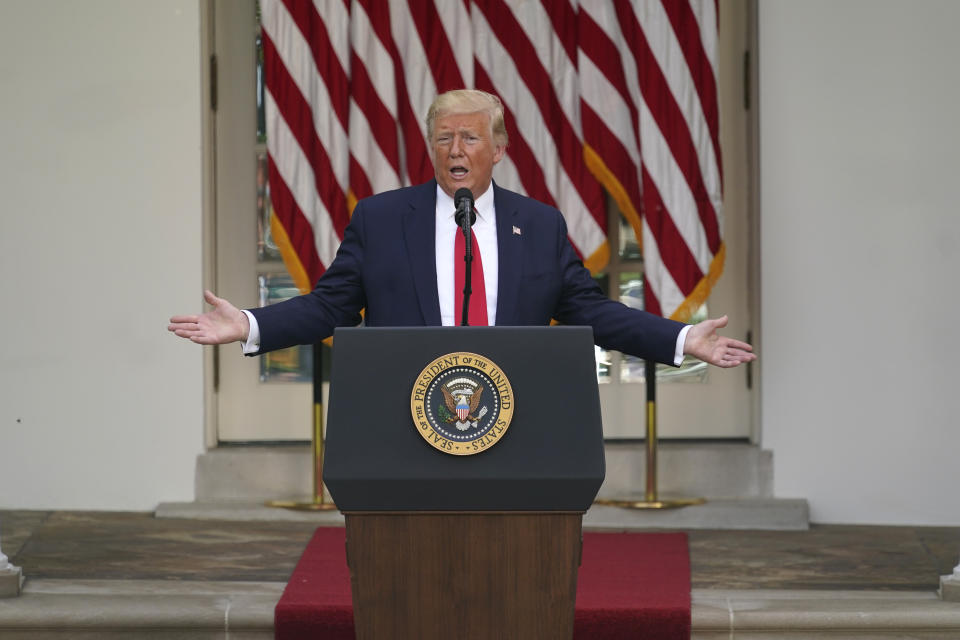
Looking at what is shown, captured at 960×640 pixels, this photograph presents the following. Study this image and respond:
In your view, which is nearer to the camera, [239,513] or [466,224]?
[466,224]

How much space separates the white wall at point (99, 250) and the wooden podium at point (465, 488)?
2809 millimetres

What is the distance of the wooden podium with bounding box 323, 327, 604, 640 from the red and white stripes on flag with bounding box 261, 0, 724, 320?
8.21ft

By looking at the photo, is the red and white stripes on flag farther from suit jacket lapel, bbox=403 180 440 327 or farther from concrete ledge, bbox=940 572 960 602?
suit jacket lapel, bbox=403 180 440 327

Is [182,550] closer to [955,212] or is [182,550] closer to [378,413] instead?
[378,413]

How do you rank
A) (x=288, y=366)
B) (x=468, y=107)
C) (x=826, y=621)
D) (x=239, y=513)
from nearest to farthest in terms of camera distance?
1. (x=468, y=107)
2. (x=826, y=621)
3. (x=239, y=513)
4. (x=288, y=366)

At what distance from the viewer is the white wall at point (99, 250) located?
4598mm

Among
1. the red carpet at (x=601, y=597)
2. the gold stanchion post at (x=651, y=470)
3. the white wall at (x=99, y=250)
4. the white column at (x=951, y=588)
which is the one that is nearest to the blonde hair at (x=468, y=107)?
the red carpet at (x=601, y=597)

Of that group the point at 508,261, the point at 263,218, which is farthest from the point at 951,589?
the point at 263,218

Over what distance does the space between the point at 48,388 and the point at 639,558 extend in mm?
2332

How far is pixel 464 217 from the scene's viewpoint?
6.86 feet

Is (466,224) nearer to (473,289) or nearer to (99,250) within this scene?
(473,289)

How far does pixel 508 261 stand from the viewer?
243cm

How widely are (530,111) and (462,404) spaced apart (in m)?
2.68

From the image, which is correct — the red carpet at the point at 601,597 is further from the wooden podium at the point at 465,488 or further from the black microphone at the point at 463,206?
the black microphone at the point at 463,206
